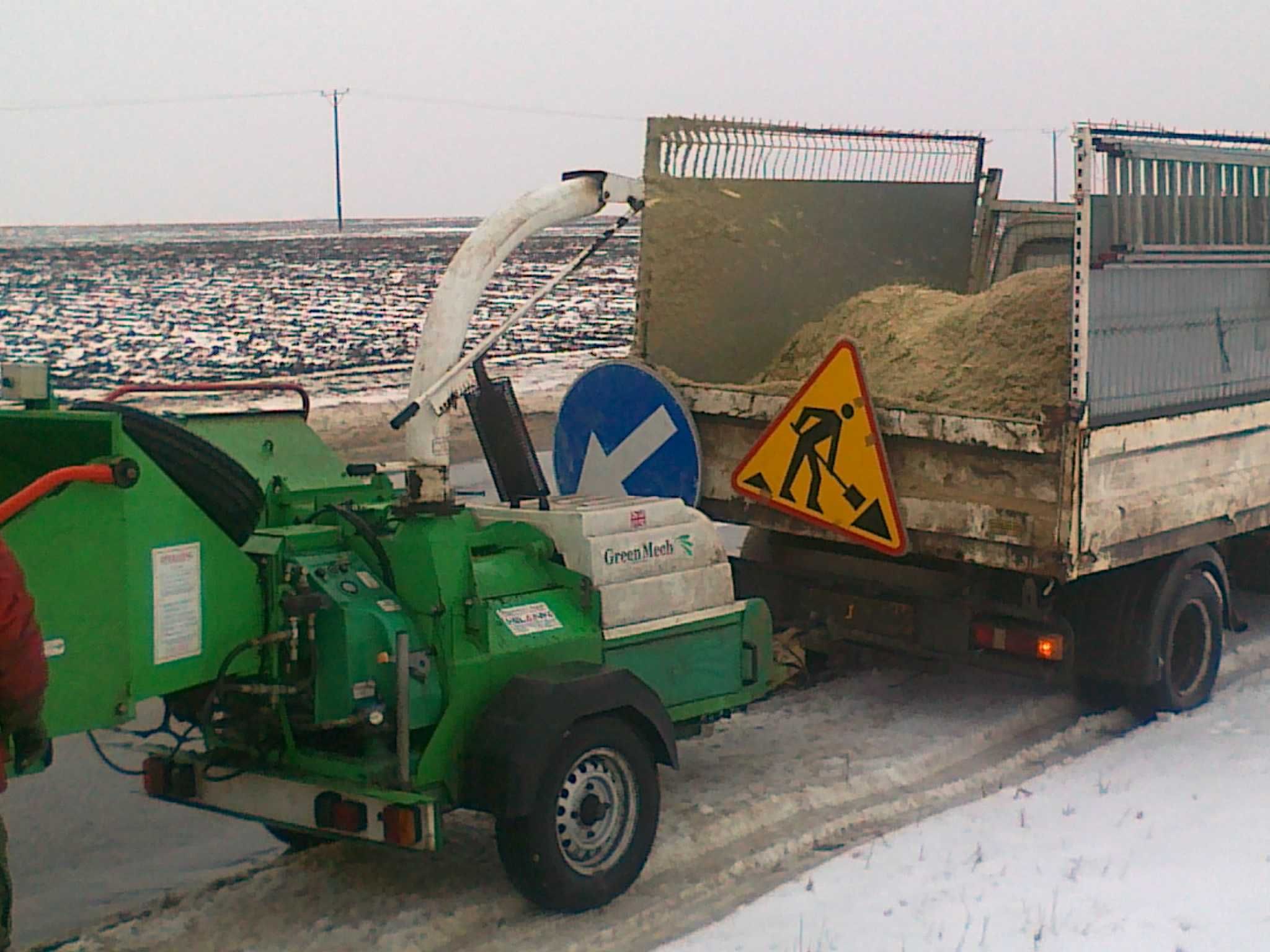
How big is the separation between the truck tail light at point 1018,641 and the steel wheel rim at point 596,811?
2.42 metres

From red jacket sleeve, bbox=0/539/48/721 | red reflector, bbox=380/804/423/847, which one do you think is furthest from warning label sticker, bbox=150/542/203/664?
red jacket sleeve, bbox=0/539/48/721

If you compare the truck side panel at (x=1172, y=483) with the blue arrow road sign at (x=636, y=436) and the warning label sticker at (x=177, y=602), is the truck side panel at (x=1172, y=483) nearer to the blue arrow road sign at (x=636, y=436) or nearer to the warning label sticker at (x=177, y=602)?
the blue arrow road sign at (x=636, y=436)

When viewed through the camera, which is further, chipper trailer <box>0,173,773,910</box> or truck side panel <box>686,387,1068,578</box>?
truck side panel <box>686,387,1068,578</box>

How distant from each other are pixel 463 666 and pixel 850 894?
1.44m

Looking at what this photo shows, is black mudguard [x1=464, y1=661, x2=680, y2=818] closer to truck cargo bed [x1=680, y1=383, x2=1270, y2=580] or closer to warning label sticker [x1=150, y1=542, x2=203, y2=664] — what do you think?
warning label sticker [x1=150, y1=542, x2=203, y2=664]

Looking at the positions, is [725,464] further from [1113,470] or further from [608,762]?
[608,762]

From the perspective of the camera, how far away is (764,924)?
199 inches

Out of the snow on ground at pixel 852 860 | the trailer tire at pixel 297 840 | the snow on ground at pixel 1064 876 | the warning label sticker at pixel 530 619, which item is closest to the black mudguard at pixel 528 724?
the warning label sticker at pixel 530 619

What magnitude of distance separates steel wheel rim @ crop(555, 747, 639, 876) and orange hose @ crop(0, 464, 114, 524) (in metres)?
1.74

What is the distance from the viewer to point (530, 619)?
219 inches

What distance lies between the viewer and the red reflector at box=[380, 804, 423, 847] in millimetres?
4902

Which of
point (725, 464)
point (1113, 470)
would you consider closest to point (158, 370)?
point (725, 464)

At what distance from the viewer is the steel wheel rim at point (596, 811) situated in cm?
532

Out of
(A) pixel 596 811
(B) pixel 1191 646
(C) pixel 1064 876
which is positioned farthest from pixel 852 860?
(B) pixel 1191 646
